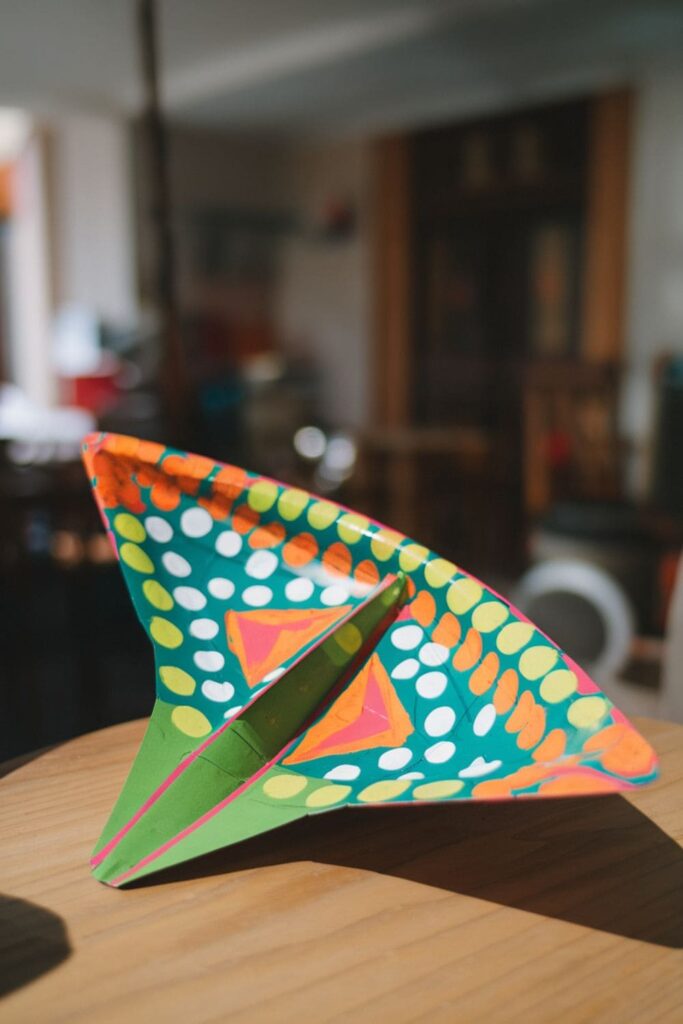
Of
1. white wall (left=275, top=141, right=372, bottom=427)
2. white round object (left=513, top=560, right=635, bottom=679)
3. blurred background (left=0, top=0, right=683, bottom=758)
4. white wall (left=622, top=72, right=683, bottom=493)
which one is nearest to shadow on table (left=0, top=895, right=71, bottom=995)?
blurred background (left=0, top=0, right=683, bottom=758)

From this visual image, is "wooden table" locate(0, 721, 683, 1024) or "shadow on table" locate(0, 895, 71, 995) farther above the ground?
"shadow on table" locate(0, 895, 71, 995)

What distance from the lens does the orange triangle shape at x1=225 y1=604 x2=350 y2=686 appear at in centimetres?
66

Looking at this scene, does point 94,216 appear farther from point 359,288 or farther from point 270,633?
point 270,633

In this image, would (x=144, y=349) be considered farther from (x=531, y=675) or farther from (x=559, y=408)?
(x=531, y=675)

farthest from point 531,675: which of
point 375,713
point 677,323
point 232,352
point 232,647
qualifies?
point 232,352

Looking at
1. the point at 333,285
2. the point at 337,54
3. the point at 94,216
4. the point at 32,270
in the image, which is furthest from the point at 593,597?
the point at 32,270

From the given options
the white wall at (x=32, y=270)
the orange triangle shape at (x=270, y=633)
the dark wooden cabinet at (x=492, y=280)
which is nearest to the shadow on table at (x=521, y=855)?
the orange triangle shape at (x=270, y=633)

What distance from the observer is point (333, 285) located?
624cm

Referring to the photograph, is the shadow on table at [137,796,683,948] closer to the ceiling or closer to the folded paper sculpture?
the folded paper sculpture

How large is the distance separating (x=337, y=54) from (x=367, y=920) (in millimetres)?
4658

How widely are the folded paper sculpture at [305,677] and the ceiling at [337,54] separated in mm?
3645

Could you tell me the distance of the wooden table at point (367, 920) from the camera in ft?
1.44

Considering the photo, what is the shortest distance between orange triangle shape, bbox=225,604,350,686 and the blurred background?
771mm

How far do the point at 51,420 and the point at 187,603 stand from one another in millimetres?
4913
